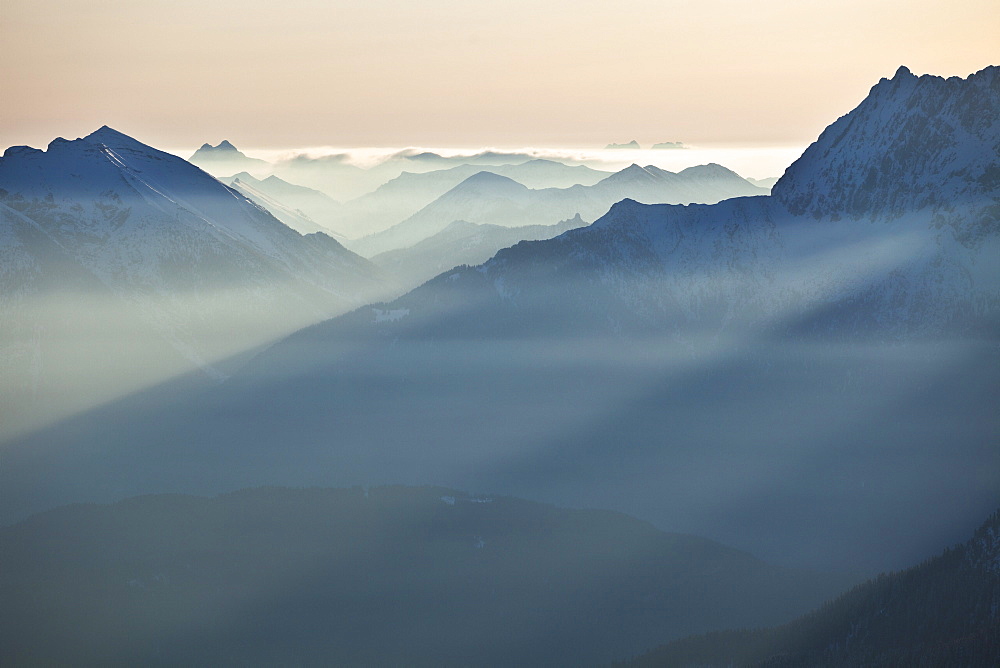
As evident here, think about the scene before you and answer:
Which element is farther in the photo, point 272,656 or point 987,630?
point 272,656

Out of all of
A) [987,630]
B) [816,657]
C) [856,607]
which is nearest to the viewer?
[987,630]

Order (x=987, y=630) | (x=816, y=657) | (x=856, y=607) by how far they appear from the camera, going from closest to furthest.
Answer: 1. (x=987, y=630)
2. (x=816, y=657)
3. (x=856, y=607)

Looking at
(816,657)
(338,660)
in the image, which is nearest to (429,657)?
(338,660)

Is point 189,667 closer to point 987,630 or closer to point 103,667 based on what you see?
point 103,667

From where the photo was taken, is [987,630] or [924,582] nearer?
[987,630]

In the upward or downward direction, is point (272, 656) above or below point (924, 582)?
below

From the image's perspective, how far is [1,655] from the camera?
641 ft

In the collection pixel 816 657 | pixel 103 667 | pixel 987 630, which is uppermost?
pixel 987 630

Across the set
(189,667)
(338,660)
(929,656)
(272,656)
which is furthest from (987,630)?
(189,667)

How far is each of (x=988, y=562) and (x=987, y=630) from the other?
2395cm

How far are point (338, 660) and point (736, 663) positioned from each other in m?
77.0

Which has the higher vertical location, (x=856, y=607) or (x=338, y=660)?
(x=856, y=607)

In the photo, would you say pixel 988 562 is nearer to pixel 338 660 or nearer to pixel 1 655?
pixel 338 660

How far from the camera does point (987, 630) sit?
527ft
